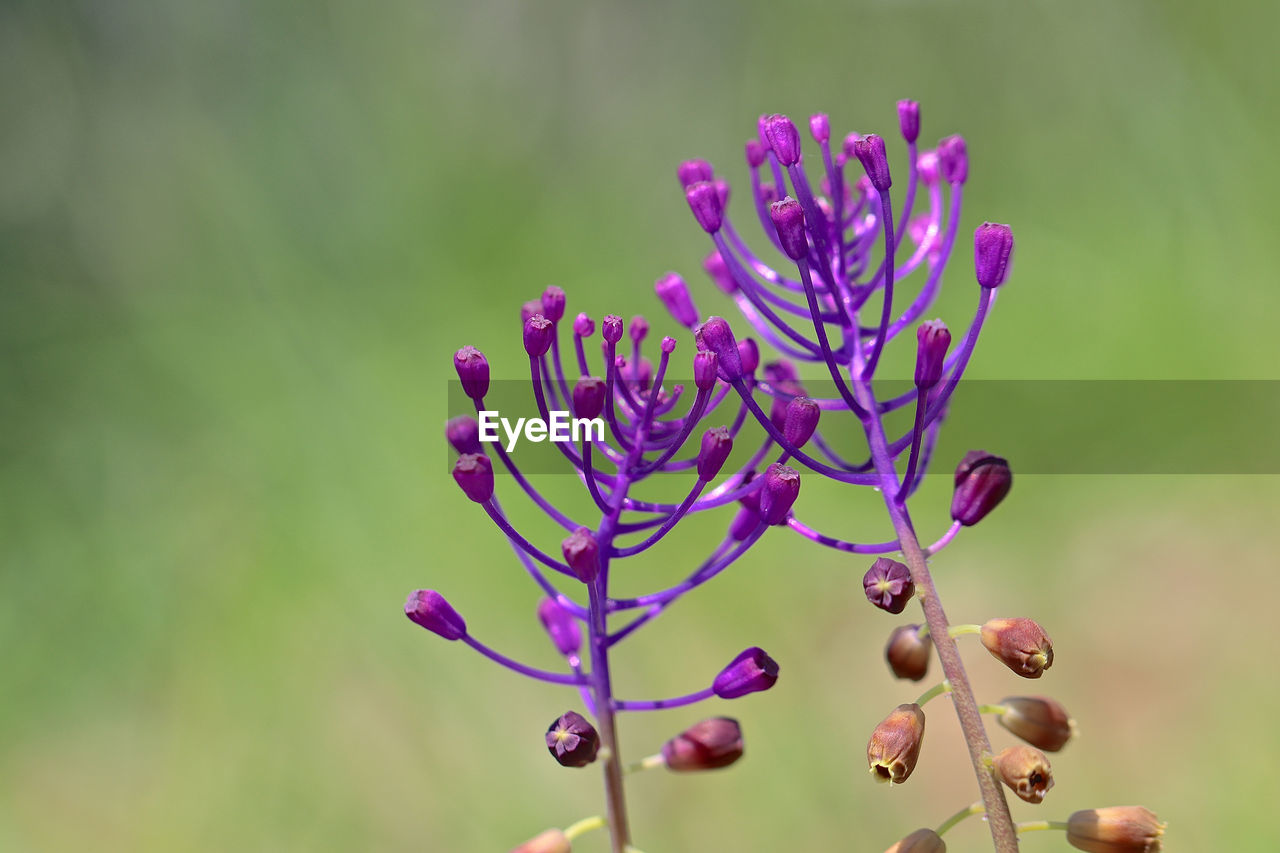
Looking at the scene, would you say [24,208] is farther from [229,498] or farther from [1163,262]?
[1163,262]

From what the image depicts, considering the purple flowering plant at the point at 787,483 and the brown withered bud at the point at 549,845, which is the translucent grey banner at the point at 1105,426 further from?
the brown withered bud at the point at 549,845

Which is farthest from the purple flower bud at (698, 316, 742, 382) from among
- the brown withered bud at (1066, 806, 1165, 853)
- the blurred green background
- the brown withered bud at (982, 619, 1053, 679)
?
the blurred green background

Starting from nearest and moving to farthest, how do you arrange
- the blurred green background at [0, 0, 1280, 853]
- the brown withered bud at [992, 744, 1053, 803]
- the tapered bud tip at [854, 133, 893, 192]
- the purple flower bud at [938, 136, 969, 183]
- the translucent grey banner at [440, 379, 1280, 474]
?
the brown withered bud at [992, 744, 1053, 803]
the tapered bud tip at [854, 133, 893, 192]
the purple flower bud at [938, 136, 969, 183]
the blurred green background at [0, 0, 1280, 853]
the translucent grey banner at [440, 379, 1280, 474]

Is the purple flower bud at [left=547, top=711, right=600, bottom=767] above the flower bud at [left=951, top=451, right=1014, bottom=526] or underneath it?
underneath

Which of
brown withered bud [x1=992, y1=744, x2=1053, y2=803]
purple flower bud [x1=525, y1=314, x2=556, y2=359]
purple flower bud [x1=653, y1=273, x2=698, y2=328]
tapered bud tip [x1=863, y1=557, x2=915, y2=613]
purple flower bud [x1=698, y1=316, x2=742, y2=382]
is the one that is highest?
purple flower bud [x1=653, y1=273, x2=698, y2=328]

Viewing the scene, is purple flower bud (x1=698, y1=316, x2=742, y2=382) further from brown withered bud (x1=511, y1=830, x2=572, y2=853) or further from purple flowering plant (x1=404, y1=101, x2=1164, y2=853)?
brown withered bud (x1=511, y1=830, x2=572, y2=853)

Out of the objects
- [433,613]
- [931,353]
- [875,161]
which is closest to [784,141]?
[875,161]

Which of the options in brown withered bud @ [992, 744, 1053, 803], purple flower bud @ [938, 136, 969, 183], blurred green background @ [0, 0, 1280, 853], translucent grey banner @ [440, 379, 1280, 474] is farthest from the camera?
translucent grey banner @ [440, 379, 1280, 474]
